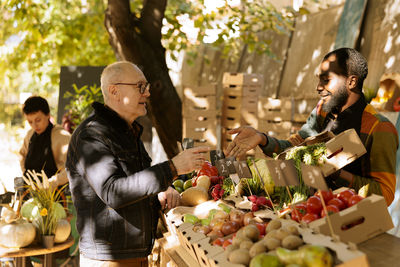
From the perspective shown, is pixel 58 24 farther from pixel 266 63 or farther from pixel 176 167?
pixel 176 167

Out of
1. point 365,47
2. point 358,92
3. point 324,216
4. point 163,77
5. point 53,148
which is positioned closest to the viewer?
point 324,216

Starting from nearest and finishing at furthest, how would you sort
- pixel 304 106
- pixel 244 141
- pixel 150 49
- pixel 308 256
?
1. pixel 308 256
2. pixel 244 141
3. pixel 150 49
4. pixel 304 106

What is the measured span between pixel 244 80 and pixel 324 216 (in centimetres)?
443

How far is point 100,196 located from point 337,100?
146 cm

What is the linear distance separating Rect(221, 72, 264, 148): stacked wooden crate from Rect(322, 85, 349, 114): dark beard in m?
3.45

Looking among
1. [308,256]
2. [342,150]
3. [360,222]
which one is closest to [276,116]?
[342,150]

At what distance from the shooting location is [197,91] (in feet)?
19.6

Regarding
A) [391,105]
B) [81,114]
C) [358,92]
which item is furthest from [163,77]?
[358,92]

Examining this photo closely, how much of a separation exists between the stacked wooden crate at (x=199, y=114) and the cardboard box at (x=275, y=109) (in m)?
0.65

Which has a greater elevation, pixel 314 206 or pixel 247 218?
pixel 314 206

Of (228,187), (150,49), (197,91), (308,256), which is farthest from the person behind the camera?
(197,91)

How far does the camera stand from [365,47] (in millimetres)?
6137

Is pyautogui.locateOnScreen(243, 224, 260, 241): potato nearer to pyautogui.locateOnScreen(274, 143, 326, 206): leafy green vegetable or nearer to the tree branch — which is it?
pyautogui.locateOnScreen(274, 143, 326, 206): leafy green vegetable

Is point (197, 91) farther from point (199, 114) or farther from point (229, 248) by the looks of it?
point (229, 248)
